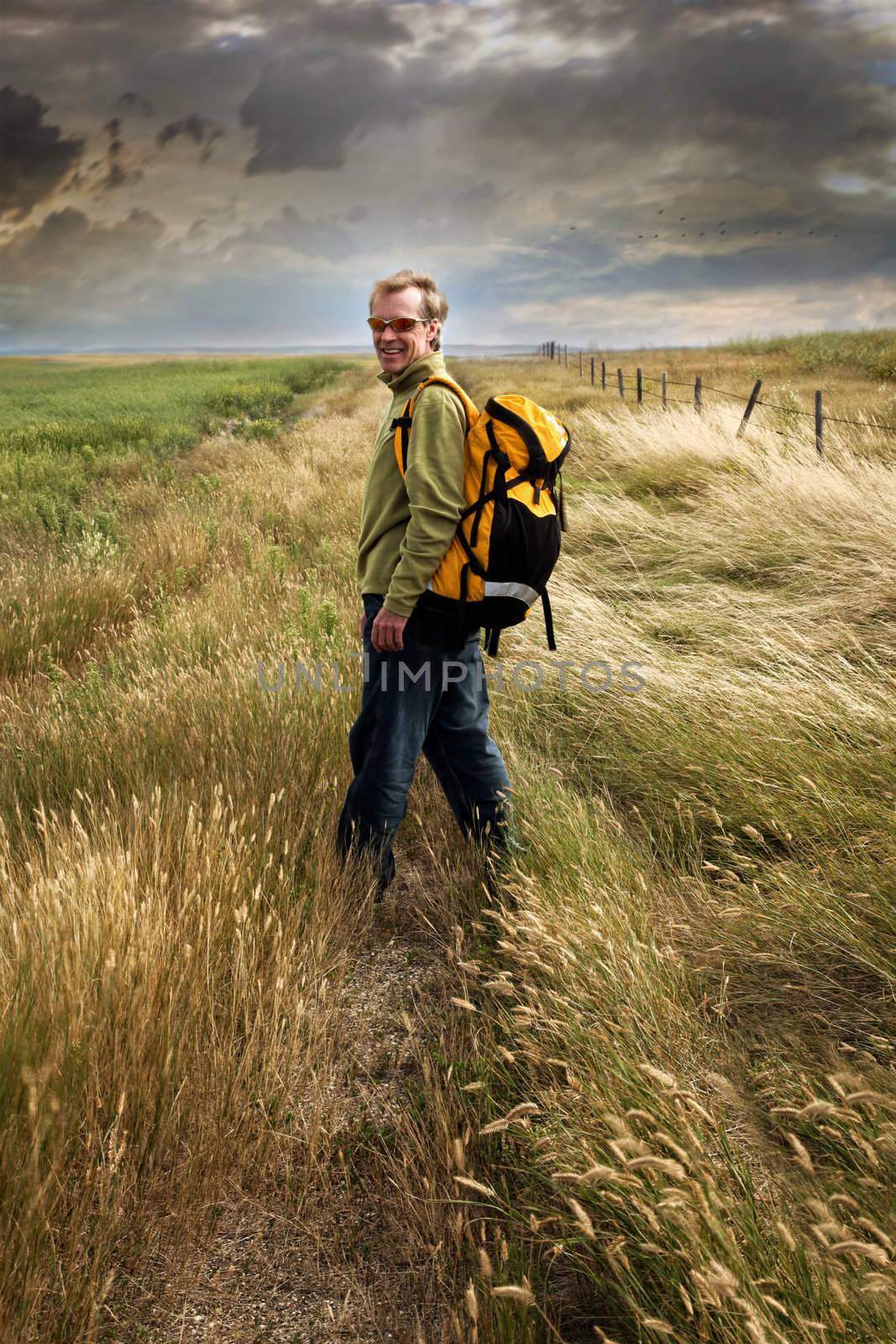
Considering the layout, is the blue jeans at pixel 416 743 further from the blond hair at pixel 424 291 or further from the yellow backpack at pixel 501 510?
the blond hair at pixel 424 291

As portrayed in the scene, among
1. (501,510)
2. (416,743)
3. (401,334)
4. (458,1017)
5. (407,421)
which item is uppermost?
(401,334)

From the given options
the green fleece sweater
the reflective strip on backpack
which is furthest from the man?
the reflective strip on backpack

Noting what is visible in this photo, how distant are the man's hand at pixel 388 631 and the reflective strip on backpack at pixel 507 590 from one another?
261 mm

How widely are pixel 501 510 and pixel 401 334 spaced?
0.62 meters

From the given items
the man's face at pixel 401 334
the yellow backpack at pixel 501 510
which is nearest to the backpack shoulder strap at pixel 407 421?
the yellow backpack at pixel 501 510

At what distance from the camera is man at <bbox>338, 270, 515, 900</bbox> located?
2.46 metres

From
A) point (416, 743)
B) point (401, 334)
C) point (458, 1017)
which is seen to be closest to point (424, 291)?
point (401, 334)

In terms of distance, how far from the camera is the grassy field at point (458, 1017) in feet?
5.03

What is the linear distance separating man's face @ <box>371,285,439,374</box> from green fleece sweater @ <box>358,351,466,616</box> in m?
0.04

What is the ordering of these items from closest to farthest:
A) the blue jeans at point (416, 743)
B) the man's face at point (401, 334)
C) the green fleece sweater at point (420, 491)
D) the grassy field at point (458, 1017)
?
the grassy field at point (458, 1017) → the green fleece sweater at point (420, 491) → the man's face at point (401, 334) → the blue jeans at point (416, 743)

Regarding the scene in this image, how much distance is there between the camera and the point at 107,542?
22.4 ft

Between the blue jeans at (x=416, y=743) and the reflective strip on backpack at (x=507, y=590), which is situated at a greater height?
the reflective strip on backpack at (x=507, y=590)

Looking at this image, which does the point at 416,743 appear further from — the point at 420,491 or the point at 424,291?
the point at 424,291

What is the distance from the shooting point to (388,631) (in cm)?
259
